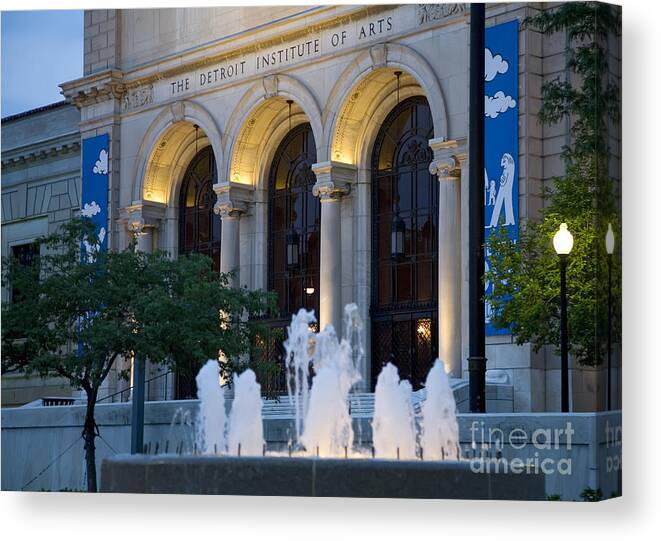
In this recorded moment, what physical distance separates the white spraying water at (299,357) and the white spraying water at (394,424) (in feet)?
4.85

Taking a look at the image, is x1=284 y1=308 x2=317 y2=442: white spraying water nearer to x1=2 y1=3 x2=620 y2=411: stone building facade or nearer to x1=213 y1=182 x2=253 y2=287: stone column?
x1=2 y1=3 x2=620 y2=411: stone building facade

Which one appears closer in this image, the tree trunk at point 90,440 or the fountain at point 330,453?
the fountain at point 330,453

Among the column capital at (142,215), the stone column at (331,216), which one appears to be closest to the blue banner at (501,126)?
the stone column at (331,216)

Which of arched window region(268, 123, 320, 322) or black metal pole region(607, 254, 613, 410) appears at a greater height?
arched window region(268, 123, 320, 322)

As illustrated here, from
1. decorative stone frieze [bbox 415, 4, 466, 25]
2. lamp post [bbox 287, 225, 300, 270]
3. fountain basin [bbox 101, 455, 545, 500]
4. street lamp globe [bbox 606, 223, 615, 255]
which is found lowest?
fountain basin [bbox 101, 455, 545, 500]

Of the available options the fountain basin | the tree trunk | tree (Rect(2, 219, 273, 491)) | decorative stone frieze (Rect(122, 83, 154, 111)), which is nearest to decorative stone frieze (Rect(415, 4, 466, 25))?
decorative stone frieze (Rect(122, 83, 154, 111))

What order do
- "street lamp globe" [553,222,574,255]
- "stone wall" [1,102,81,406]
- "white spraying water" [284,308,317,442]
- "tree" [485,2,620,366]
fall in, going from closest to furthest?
"tree" [485,2,620,366] < "street lamp globe" [553,222,574,255] < "white spraying water" [284,308,317,442] < "stone wall" [1,102,81,406]

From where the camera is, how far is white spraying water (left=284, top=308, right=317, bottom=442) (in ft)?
66.7

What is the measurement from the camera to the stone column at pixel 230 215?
88.0 feet

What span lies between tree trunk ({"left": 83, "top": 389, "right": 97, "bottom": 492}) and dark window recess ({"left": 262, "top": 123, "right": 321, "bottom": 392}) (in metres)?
5.03

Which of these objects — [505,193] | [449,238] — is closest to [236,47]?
[449,238]

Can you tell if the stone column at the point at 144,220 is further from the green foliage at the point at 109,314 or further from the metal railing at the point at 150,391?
the green foliage at the point at 109,314

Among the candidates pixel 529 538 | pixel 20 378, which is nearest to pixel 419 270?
pixel 20 378

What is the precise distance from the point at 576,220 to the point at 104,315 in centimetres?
735
